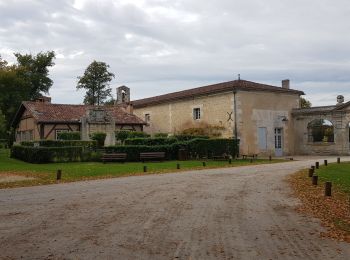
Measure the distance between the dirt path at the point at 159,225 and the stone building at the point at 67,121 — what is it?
67.7 ft

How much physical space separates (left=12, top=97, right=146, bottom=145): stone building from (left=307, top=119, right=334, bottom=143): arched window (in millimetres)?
14507

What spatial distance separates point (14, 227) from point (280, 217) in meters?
4.90

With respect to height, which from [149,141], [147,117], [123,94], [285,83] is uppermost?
[123,94]

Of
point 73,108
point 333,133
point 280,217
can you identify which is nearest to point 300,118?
point 333,133

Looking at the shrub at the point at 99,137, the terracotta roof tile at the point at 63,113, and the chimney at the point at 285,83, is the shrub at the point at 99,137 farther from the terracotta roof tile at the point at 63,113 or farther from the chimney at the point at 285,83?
the chimney at the point at 285,83

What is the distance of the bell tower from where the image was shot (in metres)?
47.7

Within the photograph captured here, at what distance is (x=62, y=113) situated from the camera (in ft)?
123

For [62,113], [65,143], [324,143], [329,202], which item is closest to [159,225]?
[329,202]

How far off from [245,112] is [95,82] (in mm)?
32483

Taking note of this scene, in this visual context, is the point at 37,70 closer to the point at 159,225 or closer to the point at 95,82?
the point at 95,82

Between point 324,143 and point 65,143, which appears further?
point 324,143

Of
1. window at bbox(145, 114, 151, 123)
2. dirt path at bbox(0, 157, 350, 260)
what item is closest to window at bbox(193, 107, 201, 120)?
window at bbox(145, 114, 151, 123)

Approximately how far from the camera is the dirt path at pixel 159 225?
5.98 m

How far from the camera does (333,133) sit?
115ft
